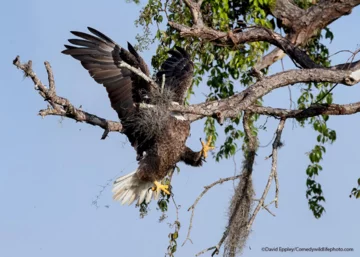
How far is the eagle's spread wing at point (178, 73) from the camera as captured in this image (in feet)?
22.8

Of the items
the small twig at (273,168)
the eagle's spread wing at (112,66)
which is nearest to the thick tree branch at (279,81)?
the small twig at (273,168)

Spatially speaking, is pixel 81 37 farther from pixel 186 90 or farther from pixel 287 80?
pixel 287 80

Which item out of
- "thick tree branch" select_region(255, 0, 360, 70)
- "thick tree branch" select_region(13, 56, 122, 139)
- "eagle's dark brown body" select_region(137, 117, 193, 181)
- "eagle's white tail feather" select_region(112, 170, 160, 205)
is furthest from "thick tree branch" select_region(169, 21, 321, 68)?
"eagle's white tail feather" select_region(112, 170, 160, 205)

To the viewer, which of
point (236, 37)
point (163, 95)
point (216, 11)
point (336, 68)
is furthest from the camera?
point (216, 11)

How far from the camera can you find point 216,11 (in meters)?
7.71

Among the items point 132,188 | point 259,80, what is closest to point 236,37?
point 259,80

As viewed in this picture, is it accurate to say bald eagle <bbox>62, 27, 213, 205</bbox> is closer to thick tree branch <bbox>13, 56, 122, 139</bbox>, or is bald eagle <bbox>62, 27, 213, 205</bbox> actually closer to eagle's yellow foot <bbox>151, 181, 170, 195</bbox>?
eagle's yellow foot <bbox>151, 181, 170, 195</bbox>

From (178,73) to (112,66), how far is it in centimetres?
59

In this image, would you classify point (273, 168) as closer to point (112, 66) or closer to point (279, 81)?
point (279, 81)

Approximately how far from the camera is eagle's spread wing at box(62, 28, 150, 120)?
6656mm

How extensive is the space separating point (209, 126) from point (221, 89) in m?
0.36

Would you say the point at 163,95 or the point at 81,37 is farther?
the point at 81,37

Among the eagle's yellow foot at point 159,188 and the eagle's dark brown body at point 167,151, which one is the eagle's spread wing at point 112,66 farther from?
the eagle's yellow foot at point 159,188

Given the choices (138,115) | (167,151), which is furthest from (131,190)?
(138,115)
